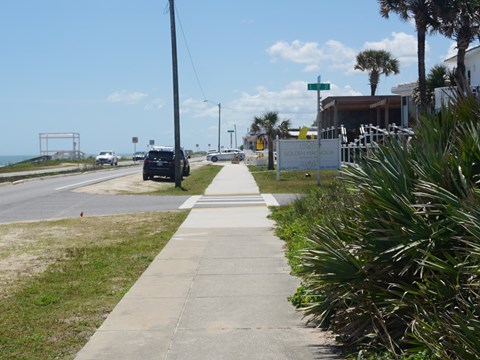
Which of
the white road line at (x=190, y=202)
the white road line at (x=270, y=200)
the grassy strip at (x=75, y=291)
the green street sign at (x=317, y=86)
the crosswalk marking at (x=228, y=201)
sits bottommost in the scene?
the grassy strip at (x=75, y=291)

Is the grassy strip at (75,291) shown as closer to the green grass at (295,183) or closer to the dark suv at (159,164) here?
the green grass at (295,183)

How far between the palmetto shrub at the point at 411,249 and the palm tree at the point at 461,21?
24734 mm

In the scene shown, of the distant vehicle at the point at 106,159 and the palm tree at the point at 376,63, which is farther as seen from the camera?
the distant vehicle at the point at 106,159

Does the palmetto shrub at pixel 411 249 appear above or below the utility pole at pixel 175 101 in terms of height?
below

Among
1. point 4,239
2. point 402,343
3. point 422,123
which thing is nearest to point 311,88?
point 4,239

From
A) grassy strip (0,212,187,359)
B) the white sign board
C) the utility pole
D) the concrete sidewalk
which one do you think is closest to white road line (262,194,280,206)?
grassy strip (0,212,187,359)

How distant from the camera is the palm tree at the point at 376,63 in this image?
59.0 meters

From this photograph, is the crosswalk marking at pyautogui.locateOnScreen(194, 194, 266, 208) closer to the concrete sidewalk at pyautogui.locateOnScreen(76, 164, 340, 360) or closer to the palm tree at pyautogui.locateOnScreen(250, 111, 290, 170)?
the concrete sidewalk at pyautogui.locateOnScreen(76, 164, 340, 360)

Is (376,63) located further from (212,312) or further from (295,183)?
(212,312)

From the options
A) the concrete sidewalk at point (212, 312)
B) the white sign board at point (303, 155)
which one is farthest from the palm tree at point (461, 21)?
the concrete sidewalk at point (212, 312)

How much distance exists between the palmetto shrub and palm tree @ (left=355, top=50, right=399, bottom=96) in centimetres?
5337

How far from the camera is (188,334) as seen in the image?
6902mm

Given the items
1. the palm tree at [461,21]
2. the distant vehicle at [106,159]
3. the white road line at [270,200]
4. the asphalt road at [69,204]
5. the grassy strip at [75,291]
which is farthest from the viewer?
the distant vehicle at [106,159]

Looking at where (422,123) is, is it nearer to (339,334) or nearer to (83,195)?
(339,334)
